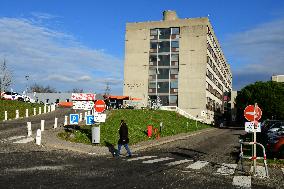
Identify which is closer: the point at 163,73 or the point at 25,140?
the point at 25,140

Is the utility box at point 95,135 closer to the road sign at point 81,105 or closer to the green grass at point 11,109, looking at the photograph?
the road sign at point 81,105

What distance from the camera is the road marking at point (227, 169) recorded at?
46.4 ft

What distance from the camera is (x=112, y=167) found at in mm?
14664

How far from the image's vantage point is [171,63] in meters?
81.6

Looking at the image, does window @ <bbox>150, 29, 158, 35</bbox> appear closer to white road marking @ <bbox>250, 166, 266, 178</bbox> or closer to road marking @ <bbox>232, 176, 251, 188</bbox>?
white road marking @ <bbox>250, 166, 266, 178</bbox>

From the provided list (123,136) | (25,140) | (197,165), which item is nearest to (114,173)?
(197,165)

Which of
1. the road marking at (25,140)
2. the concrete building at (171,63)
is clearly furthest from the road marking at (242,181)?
the concrete building at (171,63)

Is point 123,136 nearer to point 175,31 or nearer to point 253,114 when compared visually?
point 253,114

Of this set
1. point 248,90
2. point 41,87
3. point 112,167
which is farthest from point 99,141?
point 41,87

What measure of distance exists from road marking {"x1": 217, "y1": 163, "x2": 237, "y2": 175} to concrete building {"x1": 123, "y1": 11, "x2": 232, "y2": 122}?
207ft

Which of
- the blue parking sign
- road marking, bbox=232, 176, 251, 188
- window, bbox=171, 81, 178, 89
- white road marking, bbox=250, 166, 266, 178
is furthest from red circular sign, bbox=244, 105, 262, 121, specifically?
window, bbox=171, 81, 178, 89

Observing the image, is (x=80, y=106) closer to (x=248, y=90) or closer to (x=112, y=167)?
(x=112, y=167)

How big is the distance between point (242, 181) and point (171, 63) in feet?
229

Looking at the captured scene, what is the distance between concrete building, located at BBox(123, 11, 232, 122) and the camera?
262ft
